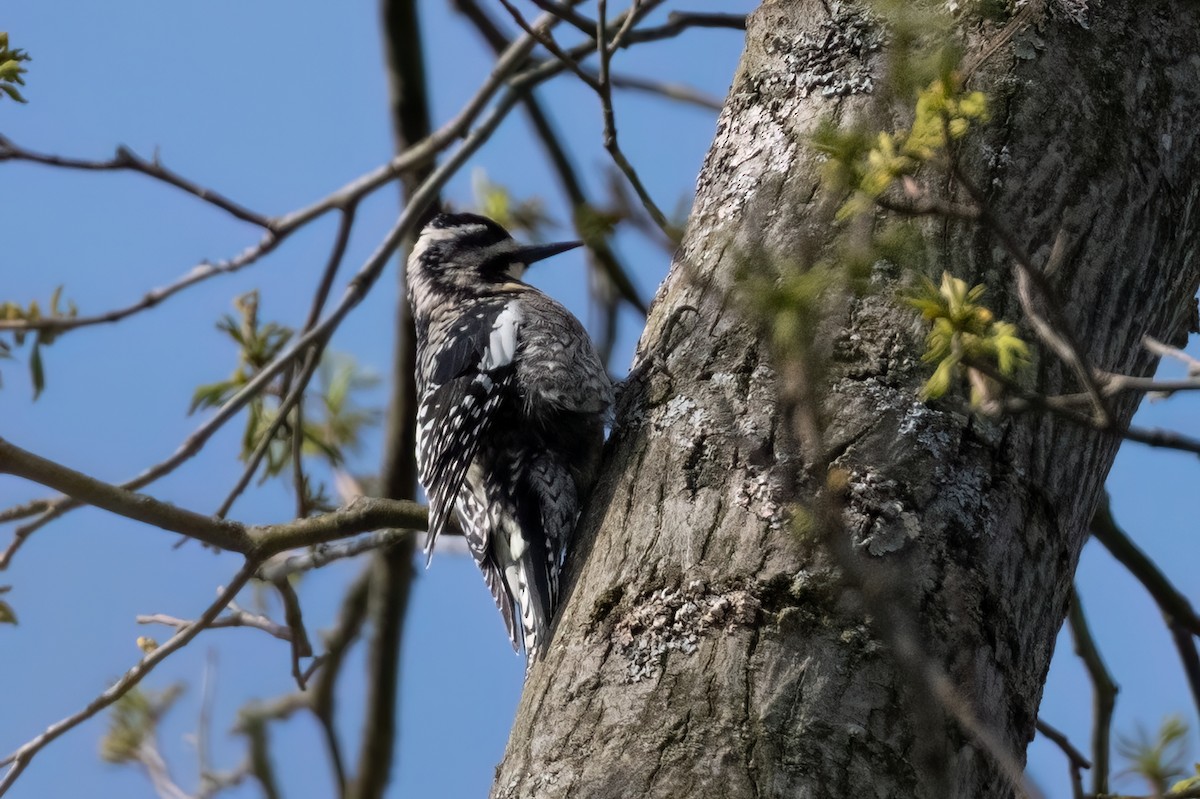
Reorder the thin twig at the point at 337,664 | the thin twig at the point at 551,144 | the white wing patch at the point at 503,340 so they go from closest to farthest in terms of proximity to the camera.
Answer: the white wing patch at the point at 503,340 < the thin twig at the point at 337,664 < the thin twig at the point at 551,144

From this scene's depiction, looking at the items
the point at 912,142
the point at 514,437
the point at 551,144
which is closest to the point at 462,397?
the point at 514,437

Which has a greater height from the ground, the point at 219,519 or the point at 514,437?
the point at 514,437

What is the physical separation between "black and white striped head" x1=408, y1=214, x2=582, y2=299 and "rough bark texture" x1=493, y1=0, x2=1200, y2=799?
168 centimetres

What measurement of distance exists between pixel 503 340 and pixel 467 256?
0.88 meters

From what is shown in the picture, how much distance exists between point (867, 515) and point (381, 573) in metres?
2.45

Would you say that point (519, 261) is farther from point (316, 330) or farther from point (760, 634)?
point (760, 634)

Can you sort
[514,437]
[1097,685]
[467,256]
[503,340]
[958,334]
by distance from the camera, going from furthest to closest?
1. [467,256]
2. [503,340]
3. [514,437]
4. [1097,685]
5. [958,334]

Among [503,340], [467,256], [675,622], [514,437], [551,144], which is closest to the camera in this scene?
[675,622]

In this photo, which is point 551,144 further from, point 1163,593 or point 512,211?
point 1163,593

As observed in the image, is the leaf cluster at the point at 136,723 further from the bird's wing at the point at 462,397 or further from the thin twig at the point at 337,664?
the bird's wing at the point at 462,397

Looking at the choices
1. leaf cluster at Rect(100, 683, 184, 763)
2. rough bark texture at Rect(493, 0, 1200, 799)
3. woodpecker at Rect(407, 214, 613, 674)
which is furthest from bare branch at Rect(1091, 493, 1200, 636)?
leaf cluster at Rect(100, 683, 184, 763)

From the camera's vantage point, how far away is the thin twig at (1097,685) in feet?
10.3

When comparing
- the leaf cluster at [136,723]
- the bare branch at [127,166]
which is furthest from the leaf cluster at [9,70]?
the leaf cluster at [136,723]

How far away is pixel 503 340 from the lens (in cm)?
368
